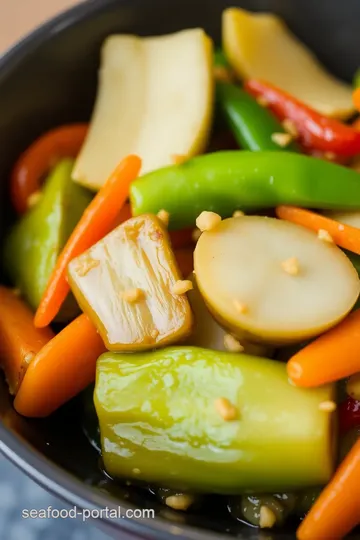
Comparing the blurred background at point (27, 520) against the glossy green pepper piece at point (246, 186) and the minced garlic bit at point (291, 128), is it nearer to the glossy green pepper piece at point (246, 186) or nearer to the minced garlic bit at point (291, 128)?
the glossy green pepper piece at point (246, 186)

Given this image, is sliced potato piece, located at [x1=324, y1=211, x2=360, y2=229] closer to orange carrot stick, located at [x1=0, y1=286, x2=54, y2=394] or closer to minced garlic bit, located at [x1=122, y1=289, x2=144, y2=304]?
minced garlic bit, located at [x1=122, y1=289, x2=144, y2=304]

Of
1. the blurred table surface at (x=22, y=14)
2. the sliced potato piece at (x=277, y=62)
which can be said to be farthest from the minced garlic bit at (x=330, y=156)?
the blurred table surface at (x=22, y=14)

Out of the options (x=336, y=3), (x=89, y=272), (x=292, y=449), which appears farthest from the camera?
(x=336, y=3)

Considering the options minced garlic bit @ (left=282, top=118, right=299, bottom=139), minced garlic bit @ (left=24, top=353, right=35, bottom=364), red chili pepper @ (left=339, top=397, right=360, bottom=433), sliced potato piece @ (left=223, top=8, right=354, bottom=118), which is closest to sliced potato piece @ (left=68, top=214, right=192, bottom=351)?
minced garlic bit @ (left=24, top=353, right=35, bottom=364)

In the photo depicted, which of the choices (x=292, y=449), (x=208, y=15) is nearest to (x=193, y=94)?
(x=208, y=15)

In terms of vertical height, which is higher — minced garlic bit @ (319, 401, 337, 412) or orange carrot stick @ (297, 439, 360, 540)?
minced garlic bit @ (319, 401, 337, 412)

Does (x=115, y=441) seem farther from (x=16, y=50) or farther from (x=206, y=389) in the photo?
(x=16, y=50)
